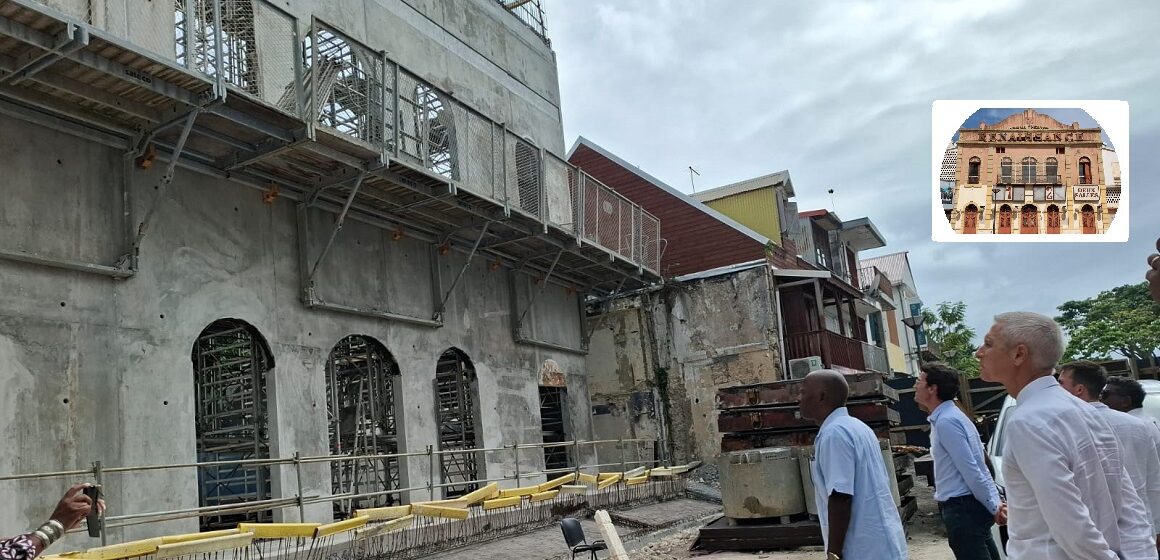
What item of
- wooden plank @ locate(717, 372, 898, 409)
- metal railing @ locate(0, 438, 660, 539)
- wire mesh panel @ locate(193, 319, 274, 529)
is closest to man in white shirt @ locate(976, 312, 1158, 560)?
metal railing @ locate(0, 438, 660, 539)

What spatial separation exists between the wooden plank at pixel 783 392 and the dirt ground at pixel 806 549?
1.78 metres

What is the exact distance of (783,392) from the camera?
1209cm

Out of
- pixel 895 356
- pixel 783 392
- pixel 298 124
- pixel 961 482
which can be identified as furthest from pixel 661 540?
pixel 895 356

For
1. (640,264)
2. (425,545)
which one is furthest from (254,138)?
(640,264)

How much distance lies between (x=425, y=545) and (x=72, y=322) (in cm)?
471

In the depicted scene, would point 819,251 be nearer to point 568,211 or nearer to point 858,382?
point 568,211

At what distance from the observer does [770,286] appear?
73.7 feet

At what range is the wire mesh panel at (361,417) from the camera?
1545 centimetres

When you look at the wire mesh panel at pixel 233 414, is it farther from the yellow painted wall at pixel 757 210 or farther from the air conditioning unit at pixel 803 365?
the yellow painted wall at pixel 757 210

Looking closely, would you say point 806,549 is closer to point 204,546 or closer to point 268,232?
point 204,546

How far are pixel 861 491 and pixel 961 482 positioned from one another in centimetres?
181

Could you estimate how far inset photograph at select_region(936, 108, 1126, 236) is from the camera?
11.3m

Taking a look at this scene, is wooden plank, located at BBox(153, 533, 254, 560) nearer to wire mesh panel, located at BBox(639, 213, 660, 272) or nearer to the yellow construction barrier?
the yellow construction barrier

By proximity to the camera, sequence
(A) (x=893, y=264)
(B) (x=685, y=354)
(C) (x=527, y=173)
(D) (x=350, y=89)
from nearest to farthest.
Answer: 1. (D) (x=350, y=89)
2. (C) (x=527, y=173)
3. (B) (x=685, y=354)
4. (A) (x=893, y=264)
